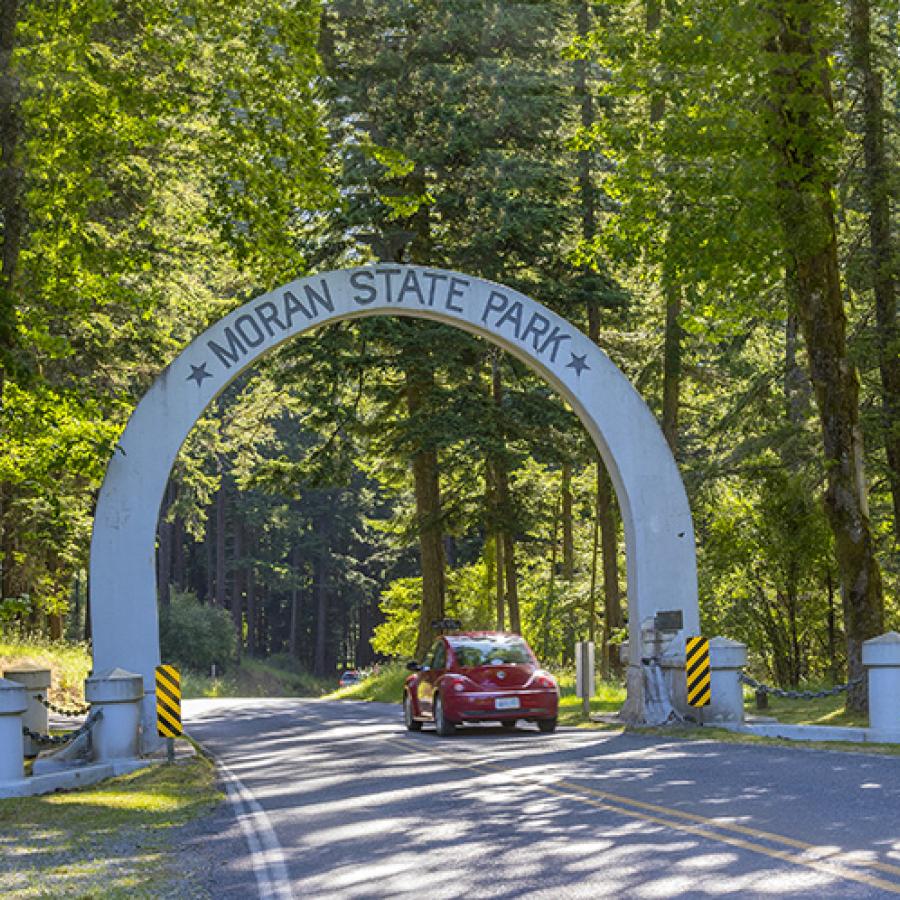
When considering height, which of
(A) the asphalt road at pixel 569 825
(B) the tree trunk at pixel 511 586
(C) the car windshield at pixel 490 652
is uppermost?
(B) the tree trunk at pixel 511 586

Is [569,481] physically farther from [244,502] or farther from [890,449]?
[244,502]

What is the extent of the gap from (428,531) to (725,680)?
1696 cm

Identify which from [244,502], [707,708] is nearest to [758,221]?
[707,708]

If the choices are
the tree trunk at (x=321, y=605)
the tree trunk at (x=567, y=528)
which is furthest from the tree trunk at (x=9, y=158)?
the tree trunk at (x=321, y=605)

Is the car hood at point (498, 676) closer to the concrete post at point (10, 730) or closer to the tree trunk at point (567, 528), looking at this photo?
the concrete post at point (10, 730)

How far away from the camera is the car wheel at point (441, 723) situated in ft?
67.8

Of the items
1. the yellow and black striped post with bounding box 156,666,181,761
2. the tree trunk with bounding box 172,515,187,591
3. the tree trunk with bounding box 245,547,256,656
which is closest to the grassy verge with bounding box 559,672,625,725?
the yellow and black striped post with bounding box 156,666,181,761

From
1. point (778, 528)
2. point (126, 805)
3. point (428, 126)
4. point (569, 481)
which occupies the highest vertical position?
point (428, 126)

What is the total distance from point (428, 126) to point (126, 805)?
21.9 meters

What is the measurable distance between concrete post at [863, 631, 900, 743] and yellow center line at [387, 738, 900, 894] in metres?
4.85

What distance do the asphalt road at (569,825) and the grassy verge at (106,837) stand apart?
0.41m

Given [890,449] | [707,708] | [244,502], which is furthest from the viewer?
[244,502]

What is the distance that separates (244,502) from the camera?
84.8m

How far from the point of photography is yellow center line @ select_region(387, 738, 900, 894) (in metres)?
7.36
